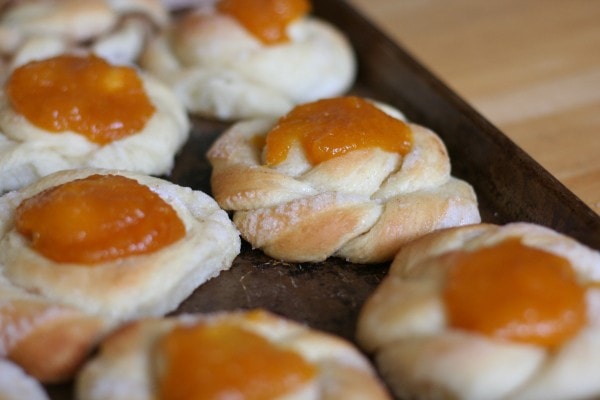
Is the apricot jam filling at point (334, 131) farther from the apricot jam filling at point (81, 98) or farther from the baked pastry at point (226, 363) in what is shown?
the baked pastry at point (226, 363)

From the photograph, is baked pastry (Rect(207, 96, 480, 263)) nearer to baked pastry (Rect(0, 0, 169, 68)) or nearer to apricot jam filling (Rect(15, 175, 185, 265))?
apricot jam filling (Rect(15, 175, 185, 265))

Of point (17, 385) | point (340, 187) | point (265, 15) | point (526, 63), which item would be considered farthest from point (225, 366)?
point (526, 63)

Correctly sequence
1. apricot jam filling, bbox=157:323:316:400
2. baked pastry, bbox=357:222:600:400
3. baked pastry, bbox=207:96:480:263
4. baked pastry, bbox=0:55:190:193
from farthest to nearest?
baked pastry, bbox=0:55:190:193
baked pastry, bbox=207:96:480:263
baked pastry, bbox=357:222:600:400
apricot jam filling, bbox=157:323:316:400

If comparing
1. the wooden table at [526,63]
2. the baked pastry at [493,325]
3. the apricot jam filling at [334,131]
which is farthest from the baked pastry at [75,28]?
the baked pastry at [493,325]

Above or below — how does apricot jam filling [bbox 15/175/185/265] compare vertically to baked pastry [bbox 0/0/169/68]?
above

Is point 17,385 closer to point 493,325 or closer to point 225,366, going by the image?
point 225,366

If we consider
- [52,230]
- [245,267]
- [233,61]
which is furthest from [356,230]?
[233,61]

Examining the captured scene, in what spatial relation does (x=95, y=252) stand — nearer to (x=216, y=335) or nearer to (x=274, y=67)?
(x=216, y=335)

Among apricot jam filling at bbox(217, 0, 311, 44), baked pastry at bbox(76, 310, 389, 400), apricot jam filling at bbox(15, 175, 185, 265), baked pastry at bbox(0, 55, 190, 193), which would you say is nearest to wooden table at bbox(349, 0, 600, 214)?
apricot jam filling at bbox(217, 0, 311, 44)
